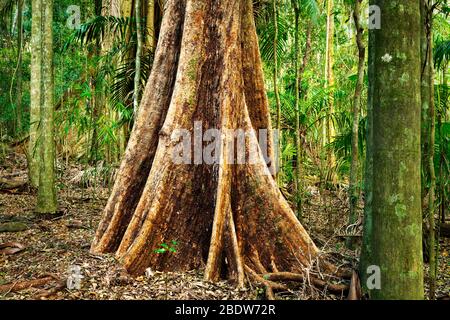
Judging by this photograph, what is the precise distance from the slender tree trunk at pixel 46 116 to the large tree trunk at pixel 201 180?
2.41 meters

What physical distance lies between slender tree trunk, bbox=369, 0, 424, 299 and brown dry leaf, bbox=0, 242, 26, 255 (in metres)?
3.82

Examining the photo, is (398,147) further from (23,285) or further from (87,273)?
(23,285)

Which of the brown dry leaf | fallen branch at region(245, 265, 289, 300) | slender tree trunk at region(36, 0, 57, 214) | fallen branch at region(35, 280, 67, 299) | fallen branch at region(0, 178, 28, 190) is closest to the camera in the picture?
fallen branch at region(35, 280, 67, 299)

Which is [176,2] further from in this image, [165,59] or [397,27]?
[397,27]

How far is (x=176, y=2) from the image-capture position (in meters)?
5.11

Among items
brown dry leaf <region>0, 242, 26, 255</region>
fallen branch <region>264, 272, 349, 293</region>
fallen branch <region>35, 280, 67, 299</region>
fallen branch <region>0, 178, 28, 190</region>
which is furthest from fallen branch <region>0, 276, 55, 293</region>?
fallen branch <region>0, 178, 28, 190</region>

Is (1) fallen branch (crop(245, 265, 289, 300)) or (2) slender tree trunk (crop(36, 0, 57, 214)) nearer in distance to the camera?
(1) fallen branch (crop(245, 265, 289, 300))

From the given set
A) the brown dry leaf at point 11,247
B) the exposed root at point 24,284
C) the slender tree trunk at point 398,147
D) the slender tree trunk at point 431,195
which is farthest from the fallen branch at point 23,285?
the slender tree trunk at point 431,195

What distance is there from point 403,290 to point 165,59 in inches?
133

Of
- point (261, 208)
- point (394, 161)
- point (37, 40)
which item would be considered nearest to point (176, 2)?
point (261, 208)

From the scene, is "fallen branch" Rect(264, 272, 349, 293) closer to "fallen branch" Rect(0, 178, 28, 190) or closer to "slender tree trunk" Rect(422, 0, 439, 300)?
"slender tree trunk" Rect(422, 0, 439, 300)

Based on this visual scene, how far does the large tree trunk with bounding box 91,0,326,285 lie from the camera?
4.26 meters

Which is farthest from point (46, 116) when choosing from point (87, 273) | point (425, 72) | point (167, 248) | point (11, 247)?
point (425, 72)

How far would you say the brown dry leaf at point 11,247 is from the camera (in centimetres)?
488
